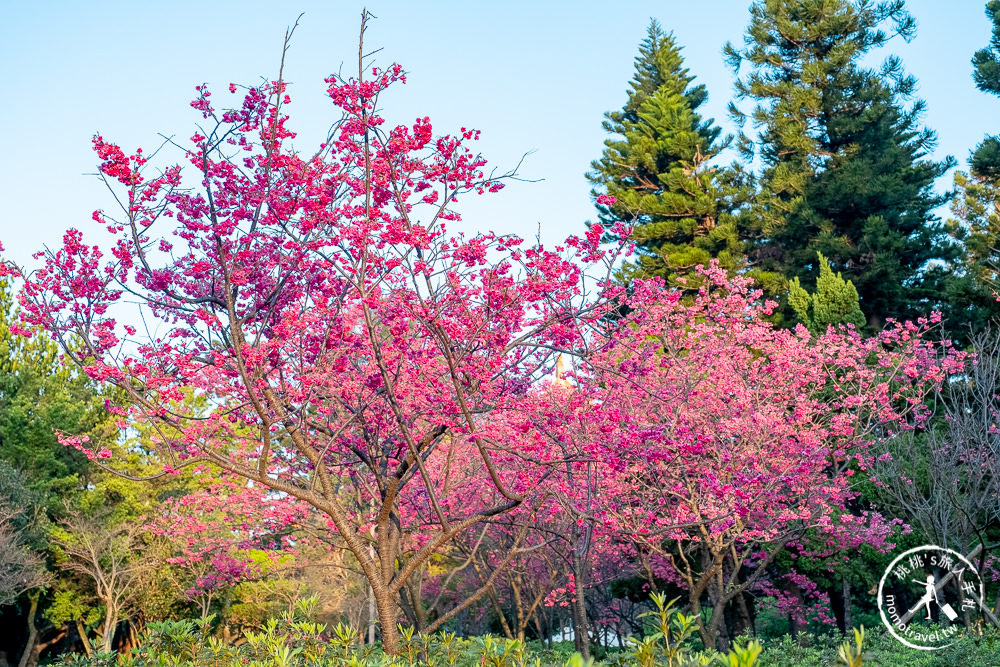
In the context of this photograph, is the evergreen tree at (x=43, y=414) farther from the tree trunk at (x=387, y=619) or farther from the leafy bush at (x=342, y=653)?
the tree trunk at (x=387, y=619)

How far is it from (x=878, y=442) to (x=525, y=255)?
40.2 ft

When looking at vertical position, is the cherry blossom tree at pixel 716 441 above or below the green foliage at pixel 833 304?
below

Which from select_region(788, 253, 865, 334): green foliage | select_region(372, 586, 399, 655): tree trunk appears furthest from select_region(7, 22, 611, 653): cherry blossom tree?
select_region(788, 253, 865, 334): green foliage

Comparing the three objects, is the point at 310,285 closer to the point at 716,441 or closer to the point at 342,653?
the point at 342,653

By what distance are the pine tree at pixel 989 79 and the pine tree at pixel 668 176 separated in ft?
31.0

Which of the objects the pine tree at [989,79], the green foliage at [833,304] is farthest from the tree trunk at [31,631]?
the pine tree at [989,79]

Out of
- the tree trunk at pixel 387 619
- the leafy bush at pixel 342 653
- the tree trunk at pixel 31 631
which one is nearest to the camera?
the leafy bush at pixel 342 653

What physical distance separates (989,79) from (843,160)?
22.3ft

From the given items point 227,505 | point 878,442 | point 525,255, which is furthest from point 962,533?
point 227,505

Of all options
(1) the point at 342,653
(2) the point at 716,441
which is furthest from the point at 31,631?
(2) the point at 716,441

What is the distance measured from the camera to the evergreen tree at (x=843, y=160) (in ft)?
105

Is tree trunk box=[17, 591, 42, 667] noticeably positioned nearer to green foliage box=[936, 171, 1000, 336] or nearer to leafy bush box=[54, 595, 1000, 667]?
leafy bush box=[54, 595, 1000, 667]

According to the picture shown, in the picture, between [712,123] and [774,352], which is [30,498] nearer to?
[774,352]

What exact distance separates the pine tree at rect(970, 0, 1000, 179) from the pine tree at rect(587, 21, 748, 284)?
372 inches
